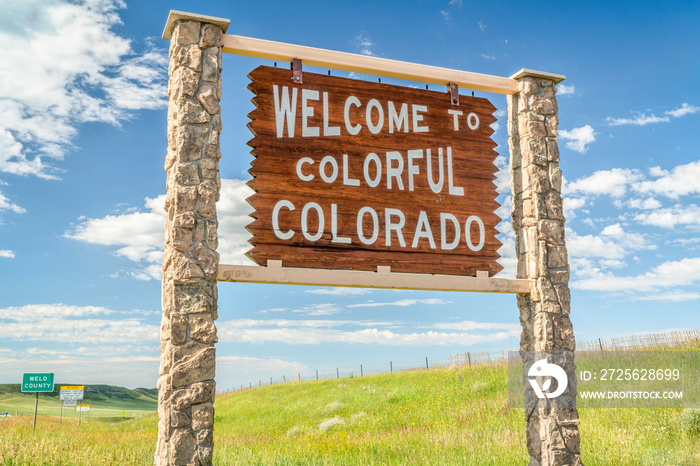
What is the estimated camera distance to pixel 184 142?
676 centimetres

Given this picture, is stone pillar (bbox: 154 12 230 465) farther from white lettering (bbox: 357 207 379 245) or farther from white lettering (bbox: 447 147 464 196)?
white lettering (bbox: 447 147 464 196)

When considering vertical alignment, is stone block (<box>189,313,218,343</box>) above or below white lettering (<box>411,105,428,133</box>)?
below

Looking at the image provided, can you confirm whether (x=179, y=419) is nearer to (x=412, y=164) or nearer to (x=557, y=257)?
(x=412, y=164)

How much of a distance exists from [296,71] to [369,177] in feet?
6.40

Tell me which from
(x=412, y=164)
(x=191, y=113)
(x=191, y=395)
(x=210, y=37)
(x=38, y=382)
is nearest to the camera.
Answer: (x=191, y=395)

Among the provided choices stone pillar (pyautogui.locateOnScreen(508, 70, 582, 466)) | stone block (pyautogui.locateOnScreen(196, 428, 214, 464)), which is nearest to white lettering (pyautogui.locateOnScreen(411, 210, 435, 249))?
stone pillar (pyautogui.locateOnScreen(508, 70, 582, 466))

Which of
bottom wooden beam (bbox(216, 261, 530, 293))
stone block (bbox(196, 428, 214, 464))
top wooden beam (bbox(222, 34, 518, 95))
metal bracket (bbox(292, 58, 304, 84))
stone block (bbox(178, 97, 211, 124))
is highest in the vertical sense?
top wooden beam (bbox(222, 34, 518, 95))

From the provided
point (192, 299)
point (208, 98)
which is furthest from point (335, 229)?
point (208, 98)

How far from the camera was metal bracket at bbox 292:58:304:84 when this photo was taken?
777 cm

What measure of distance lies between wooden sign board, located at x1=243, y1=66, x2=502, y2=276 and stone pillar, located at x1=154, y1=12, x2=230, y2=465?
0.73 meters

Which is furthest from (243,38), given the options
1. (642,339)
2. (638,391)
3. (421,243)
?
(642,339)

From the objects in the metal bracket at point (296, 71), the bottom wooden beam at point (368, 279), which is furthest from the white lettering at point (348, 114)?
the bottom wooden beam at point (368, 279)

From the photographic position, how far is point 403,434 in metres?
14.8

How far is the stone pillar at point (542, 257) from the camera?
8148 millimetres
